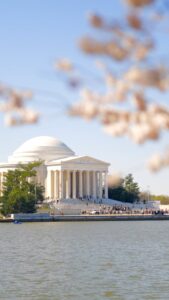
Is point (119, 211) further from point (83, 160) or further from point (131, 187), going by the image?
point (131, 187)

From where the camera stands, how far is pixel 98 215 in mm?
105438

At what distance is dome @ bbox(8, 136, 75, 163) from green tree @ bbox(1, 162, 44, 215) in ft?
89.4

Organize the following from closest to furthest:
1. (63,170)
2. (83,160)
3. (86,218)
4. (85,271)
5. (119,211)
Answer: (85,271)
(86,218)
(119,211)
(63,170)
(83,160)

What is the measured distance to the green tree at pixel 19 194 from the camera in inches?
4134

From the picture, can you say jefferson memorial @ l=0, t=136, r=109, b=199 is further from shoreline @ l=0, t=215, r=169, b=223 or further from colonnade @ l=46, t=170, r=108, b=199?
shoreline @ l=0, t=215, r=169, b=223

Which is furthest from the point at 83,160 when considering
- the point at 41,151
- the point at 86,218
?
the point at 86,218

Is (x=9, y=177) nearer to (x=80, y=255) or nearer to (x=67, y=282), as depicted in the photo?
(x=80, y=255)

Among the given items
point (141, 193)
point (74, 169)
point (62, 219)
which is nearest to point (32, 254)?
point (62, 219)

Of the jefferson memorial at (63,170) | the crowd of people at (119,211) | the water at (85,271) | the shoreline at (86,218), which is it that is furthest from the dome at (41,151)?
the water at (85,271)

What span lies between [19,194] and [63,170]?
109 ft

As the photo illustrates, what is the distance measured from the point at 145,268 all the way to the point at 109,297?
10351 mm

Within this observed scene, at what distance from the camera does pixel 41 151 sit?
475 feet

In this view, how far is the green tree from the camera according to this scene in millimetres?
105000

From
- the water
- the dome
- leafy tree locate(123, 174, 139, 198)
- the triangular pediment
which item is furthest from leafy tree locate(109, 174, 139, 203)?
the water
